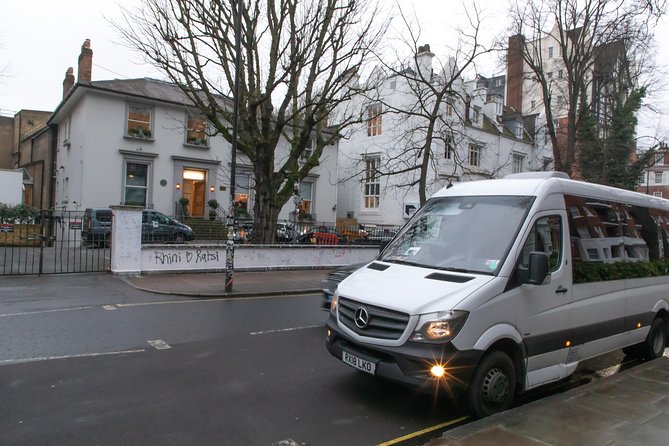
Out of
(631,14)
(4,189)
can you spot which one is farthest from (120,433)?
(4,189)

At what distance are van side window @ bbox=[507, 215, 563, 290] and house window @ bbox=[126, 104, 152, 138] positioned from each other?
24.5 metres

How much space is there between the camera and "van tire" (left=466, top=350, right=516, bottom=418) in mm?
4242

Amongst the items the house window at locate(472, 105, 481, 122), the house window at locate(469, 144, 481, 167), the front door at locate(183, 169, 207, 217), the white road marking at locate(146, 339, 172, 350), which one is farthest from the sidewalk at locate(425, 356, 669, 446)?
the house window at locate(469, 144, 481, 167)

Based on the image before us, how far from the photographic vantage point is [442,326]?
4.05 meters

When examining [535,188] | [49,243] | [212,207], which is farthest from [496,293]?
[212,207]

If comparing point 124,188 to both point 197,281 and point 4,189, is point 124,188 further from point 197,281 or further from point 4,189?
point 197,281

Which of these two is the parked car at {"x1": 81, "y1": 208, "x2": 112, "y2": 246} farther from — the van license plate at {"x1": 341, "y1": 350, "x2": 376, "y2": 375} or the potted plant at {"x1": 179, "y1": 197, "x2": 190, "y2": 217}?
the van license plate at {"x1": 341, "y1": 350, "x2": 376, "y2": 375}

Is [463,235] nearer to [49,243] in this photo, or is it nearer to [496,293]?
[496,293]

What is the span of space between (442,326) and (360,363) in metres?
0.95

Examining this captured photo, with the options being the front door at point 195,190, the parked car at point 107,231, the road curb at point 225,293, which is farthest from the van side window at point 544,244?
the front door at point 195,190

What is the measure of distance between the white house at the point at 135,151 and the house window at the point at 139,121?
2.0 inches

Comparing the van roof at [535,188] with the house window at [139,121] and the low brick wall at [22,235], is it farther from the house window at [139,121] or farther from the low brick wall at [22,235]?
the house window at [139,121]

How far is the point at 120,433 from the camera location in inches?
156

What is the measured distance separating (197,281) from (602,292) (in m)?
10.4
